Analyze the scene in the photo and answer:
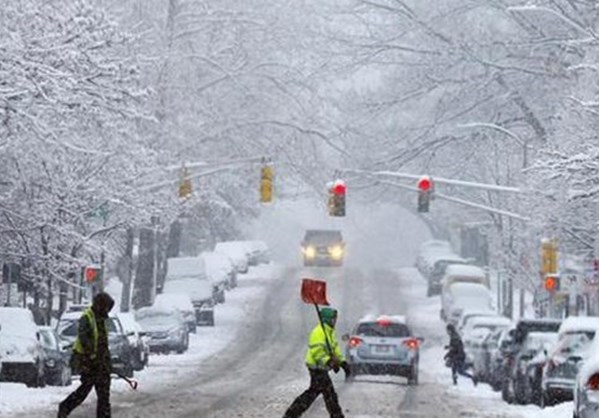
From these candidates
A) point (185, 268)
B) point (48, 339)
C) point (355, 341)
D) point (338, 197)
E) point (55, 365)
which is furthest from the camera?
point (185, 268)

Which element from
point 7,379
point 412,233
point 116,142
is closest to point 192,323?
point 116,142

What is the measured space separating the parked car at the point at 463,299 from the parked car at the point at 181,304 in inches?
394

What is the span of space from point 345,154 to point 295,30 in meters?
4.85

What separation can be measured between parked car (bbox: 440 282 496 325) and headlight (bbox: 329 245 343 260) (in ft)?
92.0

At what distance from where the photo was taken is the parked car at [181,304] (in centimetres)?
5897

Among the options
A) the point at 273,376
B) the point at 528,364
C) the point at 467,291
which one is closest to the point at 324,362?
the point at 528,364

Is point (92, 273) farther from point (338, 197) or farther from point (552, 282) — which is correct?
point (552, 282)

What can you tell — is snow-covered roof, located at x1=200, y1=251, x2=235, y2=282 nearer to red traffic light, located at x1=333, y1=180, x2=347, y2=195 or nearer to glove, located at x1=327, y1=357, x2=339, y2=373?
red traffic light, located at x1=333, y1=180, x2=347, y2=195

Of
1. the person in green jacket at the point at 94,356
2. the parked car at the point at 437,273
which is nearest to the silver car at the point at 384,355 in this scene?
the person in green jacket at the point at 94,356

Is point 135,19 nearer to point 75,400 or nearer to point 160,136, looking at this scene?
point 160,136

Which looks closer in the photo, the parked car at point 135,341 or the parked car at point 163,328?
the parked car at point 135,341

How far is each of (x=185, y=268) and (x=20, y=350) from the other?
125 ft

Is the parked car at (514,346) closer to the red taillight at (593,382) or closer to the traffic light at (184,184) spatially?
the red taillight at (593,382)

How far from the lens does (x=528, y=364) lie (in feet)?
112
